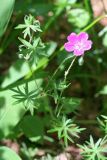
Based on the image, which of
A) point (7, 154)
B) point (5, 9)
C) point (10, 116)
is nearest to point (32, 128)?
point (10, 116)

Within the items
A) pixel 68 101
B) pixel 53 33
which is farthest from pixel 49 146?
pixel 53 33

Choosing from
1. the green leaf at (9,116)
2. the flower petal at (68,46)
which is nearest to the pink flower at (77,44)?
the flower petal at (68,46)

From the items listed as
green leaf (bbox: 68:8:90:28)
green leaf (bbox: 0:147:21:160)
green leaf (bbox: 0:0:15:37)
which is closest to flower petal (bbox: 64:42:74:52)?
green leaf (bbox: 0:0:15:37)

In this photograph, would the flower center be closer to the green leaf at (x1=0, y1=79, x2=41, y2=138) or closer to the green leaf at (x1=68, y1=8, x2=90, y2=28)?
the green leaf at (x1=0, y1=79, x2=41, y2=138)

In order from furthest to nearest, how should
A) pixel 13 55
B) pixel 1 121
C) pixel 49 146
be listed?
pixel 13 55, pixel 49 146, pixel 1 121

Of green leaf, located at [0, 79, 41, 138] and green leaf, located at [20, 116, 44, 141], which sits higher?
green leaf, located at [0, 79, 41, 138]

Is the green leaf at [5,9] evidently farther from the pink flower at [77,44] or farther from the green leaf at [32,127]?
the green leaf at [32,127]

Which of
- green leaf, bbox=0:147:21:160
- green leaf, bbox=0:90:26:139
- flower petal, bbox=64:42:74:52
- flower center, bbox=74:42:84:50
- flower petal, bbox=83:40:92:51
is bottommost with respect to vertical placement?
green leaf, bbox=0:147:21:160

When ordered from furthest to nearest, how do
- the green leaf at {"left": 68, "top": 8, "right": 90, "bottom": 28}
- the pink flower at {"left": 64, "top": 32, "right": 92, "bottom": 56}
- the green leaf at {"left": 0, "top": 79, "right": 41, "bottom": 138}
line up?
the green leaf at {"left": 68, "top": 8, "right": 90, "bottom": 28}, the green leaf at {"left": 0, "top": 79, "right": 41, "bottom": 138}, the pink flower at {"left": 64, "top": 32, "right": 92, "bottom": 56}

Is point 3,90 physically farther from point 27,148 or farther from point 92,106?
point 92,106
